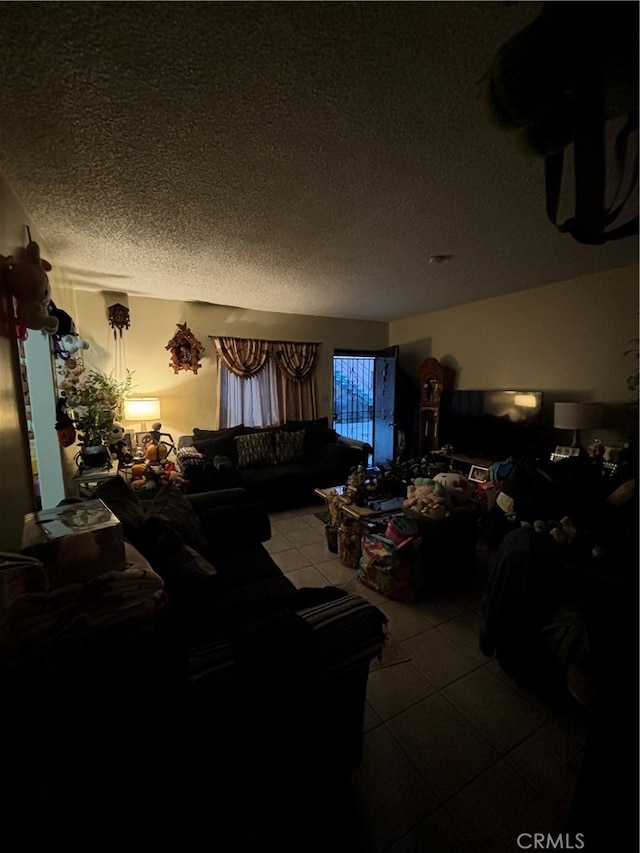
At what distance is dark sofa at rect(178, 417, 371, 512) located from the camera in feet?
11.6

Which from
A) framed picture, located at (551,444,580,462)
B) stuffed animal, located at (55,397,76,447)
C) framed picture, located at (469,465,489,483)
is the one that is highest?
stuffed animal, located at (55,397,76,447)

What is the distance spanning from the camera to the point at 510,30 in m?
0.90

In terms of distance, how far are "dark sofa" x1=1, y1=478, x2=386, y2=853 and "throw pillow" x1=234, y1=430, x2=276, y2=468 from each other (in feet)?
8.62

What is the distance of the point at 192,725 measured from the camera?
2.78ft

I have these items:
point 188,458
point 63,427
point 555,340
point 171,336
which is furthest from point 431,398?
point 63,427

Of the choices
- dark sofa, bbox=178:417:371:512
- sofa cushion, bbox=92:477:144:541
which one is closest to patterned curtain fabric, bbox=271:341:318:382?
dark sofa, bbox=178:417:371:512

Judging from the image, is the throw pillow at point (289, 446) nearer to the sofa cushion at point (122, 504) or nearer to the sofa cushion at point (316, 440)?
the sofa cushion at point (316, 440)

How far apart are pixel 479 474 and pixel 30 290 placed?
3.73m

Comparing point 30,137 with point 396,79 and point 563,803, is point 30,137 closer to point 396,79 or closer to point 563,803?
point 396,79

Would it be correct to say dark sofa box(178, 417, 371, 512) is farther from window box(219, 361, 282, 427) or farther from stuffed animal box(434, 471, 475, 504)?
stuffed animal box(434, 471, 475, 504)

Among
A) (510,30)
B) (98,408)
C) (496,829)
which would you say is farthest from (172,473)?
(510,30)

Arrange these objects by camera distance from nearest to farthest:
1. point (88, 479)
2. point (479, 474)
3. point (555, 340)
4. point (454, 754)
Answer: point (454, 754)
point (88, 479)
point (555, 340)
point (479, 474)

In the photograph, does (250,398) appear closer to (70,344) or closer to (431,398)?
(70,344)

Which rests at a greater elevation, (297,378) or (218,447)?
(297,378)
